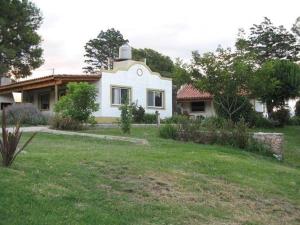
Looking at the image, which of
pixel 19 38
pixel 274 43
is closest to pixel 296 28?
pixel 274 43

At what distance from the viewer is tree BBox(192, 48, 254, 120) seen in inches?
1124

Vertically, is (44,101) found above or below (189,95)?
below

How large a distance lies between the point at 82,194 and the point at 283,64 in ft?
98.8

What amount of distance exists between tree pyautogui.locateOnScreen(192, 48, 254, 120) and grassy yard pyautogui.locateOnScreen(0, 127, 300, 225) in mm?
14843

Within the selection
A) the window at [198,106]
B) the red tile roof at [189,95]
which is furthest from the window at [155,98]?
the window at [198,106]

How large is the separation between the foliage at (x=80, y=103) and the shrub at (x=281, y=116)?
17329 mm

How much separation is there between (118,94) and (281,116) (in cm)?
1200

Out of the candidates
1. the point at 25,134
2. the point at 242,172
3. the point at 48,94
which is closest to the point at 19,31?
the point at 48,94

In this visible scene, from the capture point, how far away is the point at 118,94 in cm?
3334

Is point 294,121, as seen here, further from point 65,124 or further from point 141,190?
point 141,190

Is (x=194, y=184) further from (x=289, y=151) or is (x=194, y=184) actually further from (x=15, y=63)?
(x=15, y=63)

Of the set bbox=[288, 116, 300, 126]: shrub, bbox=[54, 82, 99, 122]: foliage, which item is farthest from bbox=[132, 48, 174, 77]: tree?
bbox=[54, 82, 99, 122]: foliage

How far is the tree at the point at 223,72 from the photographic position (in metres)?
28.5

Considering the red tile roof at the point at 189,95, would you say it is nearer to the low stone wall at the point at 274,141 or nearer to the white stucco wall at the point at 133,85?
the white stucco wall at the point at 133,85
